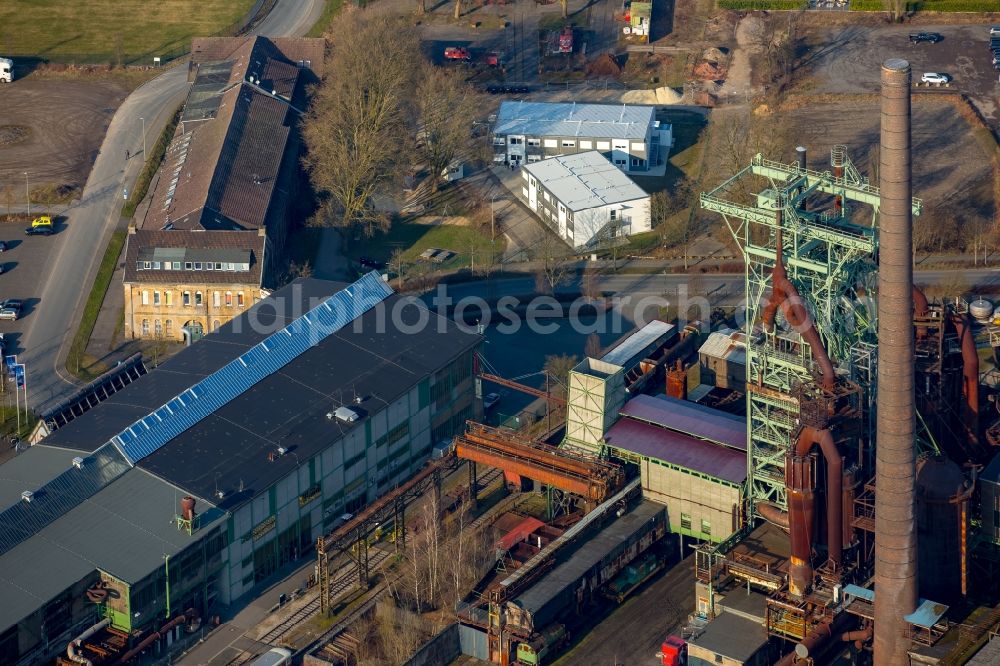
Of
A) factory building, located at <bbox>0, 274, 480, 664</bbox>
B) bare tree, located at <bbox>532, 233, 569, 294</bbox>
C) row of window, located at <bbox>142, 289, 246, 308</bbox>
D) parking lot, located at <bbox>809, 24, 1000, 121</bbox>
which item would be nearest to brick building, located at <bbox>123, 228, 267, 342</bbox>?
row of window, located at <bbox>142, 289, 246, 308</bbox>

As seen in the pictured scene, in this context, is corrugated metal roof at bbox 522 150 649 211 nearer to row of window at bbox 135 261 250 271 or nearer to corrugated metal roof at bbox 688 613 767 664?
row of window at bbox 135 261 250 271

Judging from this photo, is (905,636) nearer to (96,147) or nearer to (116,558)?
(116,558)

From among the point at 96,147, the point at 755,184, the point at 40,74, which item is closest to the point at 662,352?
the point at 755,184

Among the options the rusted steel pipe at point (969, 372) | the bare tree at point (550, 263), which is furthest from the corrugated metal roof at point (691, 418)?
the bare tree at point (550, 263)

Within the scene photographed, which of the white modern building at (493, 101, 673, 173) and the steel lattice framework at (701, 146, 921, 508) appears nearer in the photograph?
the steel lattice framework at (701, 146, 921, 508)

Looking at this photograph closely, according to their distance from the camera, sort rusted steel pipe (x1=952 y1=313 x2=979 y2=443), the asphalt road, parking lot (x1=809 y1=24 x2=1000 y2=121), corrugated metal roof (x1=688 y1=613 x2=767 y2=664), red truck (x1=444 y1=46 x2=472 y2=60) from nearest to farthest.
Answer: corrugated metal roof (x1=688 y1=613 x2=767 y2=664) → rusted steel pipe (x1=952 y1=313 x2=979 y2=443) → the asphalt road → parking lot (x1=809 y1=24 x2=1000 y2=121) → red truck (x1=444 y1=46 x2=472 y2=60)

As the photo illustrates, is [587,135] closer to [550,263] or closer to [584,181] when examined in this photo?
[584,181]

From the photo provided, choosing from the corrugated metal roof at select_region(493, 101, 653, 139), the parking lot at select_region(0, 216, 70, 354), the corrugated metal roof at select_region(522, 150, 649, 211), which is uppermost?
the corrugated metal roof at select_region(493, 101, 653, 139)
